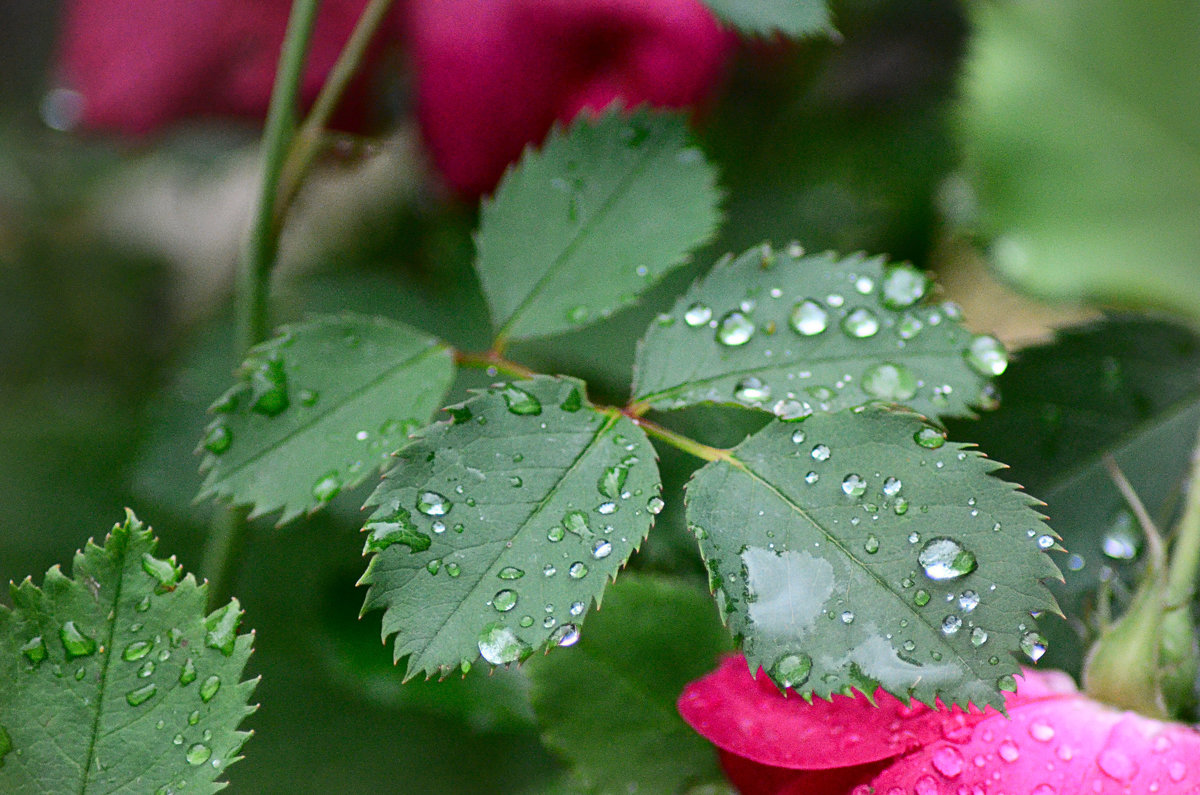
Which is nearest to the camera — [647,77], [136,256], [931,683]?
[931,683]

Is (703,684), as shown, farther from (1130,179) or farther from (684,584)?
(1130,179)

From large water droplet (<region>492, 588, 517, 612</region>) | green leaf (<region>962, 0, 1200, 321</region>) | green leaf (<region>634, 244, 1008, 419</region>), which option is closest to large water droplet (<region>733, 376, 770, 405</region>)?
→ green leaf (<region>634, 244, 1008, 419</region>)

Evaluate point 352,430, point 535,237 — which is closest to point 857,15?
point 535,237

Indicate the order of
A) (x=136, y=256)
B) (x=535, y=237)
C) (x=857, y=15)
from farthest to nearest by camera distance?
(x=136, y=256)
(x=857, y=15)
(x=535, y=237)

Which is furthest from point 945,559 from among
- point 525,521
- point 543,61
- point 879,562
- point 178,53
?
point 178,53

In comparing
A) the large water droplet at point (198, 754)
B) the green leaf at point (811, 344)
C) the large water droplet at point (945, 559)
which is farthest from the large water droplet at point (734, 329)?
the large water droplet at point (198, 754)

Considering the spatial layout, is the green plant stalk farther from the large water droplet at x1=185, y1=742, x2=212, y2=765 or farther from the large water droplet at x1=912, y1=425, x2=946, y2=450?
the large water droplet at x1=912, y1=425, x2=946, y2=450
